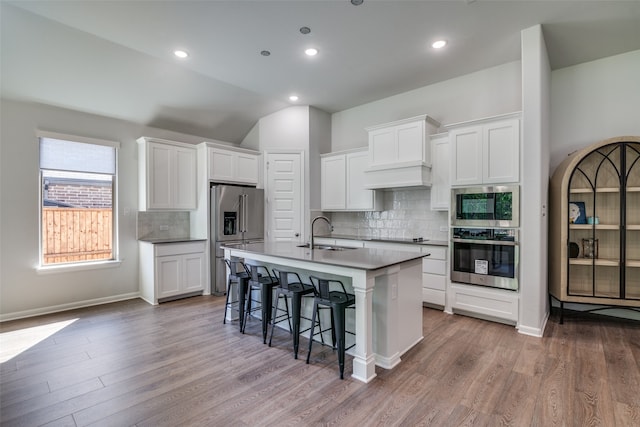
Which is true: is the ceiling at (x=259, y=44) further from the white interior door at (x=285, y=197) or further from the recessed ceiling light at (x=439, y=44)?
the white interior door at (x=285, y=197)

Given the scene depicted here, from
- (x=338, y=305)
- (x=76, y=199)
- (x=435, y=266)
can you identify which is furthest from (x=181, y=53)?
(x=435, y=266)

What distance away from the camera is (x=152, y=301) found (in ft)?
14.7

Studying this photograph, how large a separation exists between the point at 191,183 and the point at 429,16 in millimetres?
4115

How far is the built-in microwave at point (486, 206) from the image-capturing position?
11.3 ft

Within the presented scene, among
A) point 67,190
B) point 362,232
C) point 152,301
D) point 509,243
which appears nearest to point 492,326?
point 509,243

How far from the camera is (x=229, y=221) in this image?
5.10m

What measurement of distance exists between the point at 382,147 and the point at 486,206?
1.74m

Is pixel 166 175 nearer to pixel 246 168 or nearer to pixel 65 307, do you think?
pixel 246 168

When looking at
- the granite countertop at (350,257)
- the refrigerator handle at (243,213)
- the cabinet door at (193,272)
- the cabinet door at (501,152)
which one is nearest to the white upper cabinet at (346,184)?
the refrigerator handle at (243,213)

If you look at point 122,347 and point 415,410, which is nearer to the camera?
point 415,410

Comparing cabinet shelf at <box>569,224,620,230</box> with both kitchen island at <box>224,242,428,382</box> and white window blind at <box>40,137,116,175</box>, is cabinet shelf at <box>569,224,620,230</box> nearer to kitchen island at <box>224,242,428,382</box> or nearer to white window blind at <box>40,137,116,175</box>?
kitchen island at <box>224,242,428,382</box>

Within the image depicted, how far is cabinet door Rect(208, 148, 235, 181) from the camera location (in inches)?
199

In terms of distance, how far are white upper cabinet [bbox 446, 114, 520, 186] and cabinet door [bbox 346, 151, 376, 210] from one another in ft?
4.90

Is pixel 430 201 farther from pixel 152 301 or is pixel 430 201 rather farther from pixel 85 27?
pixel 85 27
